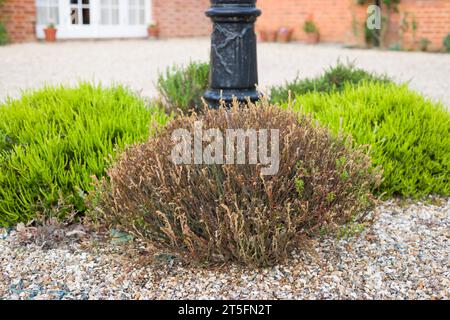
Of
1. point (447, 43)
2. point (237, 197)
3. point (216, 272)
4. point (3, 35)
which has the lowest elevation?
point (216, 272)

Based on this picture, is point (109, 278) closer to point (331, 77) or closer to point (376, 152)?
point (376, 152)

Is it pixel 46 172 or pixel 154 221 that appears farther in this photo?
pixel 46 172

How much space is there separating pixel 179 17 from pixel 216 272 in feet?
47.6

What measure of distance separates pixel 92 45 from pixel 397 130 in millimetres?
10737

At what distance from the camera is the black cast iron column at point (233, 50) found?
3.43m

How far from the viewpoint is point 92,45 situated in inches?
527

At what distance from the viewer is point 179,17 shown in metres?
16.4

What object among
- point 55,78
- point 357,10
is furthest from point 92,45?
point 357,10

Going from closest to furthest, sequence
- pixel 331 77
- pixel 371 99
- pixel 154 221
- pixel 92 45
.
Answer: pixel 154 221, pixel 371 99, pixel 331 77, pixel 92 45

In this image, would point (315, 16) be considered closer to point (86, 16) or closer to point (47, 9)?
point (86, 16)

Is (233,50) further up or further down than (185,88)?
further up

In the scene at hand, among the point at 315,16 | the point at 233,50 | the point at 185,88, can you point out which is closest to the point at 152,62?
the point at 185,88

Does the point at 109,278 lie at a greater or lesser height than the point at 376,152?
lesser

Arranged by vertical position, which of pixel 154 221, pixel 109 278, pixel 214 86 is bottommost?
pixel 109 278
